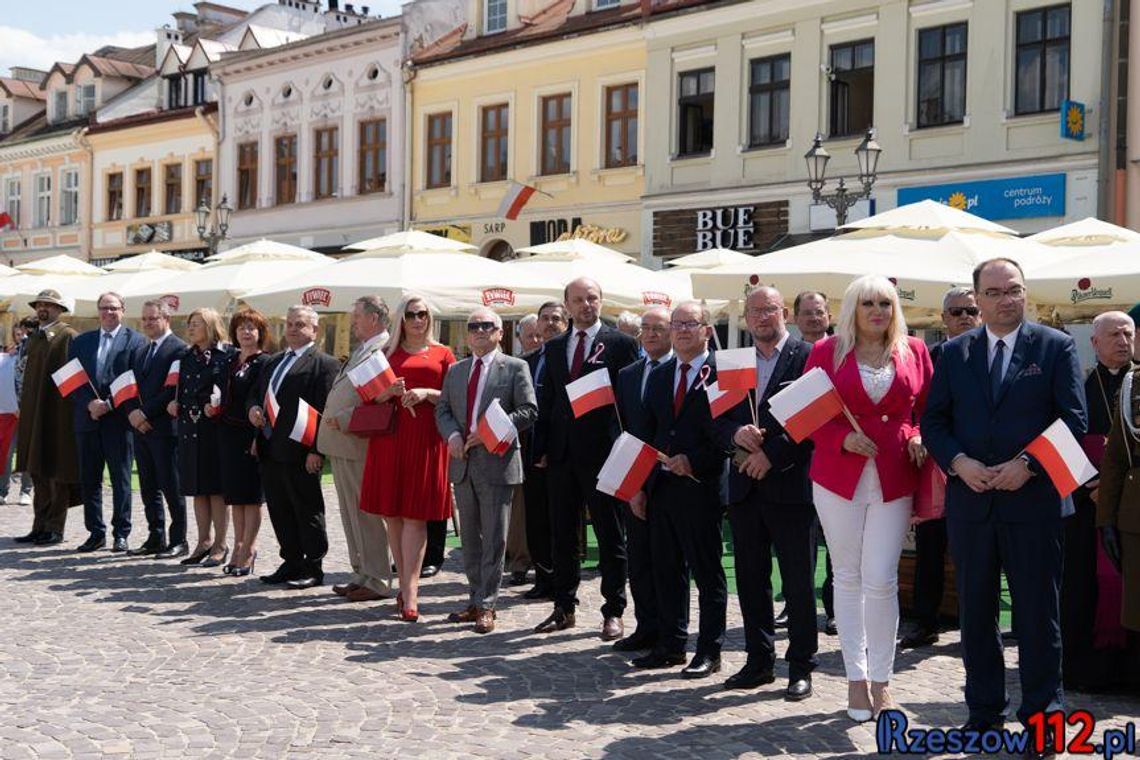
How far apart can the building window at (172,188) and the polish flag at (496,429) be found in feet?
110

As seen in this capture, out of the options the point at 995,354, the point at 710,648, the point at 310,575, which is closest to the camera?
the point at 995,354

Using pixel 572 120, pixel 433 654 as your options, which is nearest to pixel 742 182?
pixel 572 120

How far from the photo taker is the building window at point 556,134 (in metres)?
29.4

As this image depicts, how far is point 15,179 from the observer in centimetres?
4675

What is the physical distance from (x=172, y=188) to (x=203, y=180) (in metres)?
1.65

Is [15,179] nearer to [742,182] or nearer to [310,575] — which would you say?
[742,182]

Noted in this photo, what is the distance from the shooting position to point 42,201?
45406mm

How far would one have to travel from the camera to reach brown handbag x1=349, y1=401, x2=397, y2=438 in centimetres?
905

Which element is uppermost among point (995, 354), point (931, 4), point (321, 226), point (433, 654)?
point (931, 4)

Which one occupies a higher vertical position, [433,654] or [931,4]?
[931,4]

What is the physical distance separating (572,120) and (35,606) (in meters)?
21.1

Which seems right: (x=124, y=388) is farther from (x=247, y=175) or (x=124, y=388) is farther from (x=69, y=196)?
(x=69, y=196)

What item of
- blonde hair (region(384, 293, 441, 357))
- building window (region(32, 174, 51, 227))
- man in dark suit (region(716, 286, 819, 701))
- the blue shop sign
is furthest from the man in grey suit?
building window (region(32, 174, 51, 227))

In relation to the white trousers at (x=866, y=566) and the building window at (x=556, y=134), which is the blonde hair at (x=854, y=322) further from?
the building window at (x=556, y=134)
